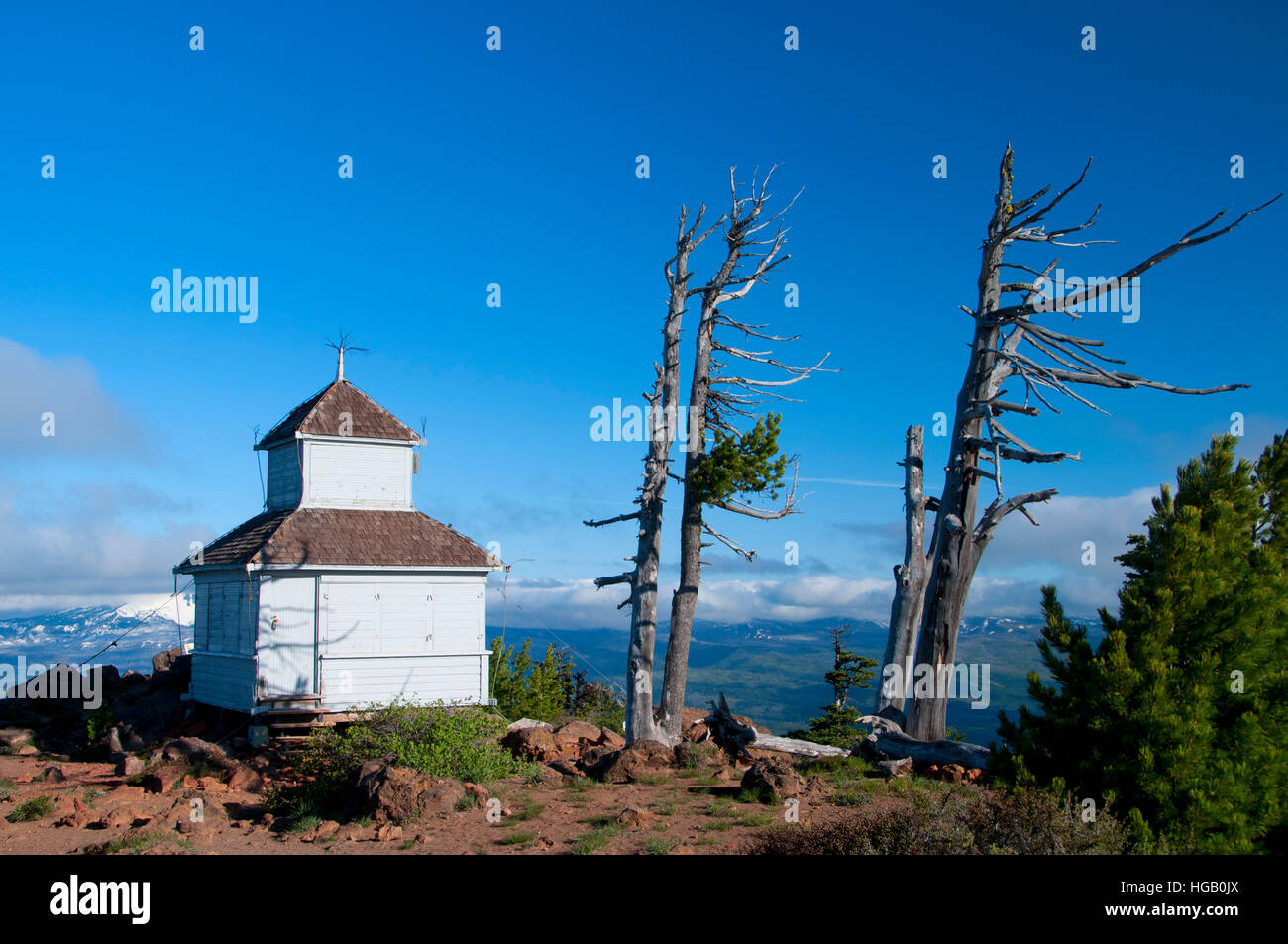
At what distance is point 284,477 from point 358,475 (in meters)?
2.15

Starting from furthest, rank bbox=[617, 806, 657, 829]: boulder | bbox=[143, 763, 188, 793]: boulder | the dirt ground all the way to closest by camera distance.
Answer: bbox=[143, 763, 188, 793]: boulder
bbox=[617, 806, 657, 829]: boulder
the dirt ground

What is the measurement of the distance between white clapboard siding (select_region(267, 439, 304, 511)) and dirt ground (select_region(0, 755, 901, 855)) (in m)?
10.3

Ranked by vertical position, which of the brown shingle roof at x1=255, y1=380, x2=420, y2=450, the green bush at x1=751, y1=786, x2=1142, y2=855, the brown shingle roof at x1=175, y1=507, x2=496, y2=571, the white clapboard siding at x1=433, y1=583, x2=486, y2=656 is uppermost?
the brown shingle roof at x1=255, y1=380, x2=420, y2=450

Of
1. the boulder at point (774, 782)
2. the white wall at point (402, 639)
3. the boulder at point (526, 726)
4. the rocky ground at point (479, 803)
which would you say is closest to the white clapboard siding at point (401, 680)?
the white wall at point (402, 639)

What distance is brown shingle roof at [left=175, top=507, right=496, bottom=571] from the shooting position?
74.5ft

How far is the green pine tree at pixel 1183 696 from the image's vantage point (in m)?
11.4

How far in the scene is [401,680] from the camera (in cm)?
2336

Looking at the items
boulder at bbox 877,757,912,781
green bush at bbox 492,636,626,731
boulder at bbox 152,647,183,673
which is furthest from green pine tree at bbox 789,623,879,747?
boulder at bbox 152,647,183,673

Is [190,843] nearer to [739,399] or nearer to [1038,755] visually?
[1038,755]

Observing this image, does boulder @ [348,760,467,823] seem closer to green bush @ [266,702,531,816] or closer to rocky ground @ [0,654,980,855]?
rocky ground @ [0,654,980,855]

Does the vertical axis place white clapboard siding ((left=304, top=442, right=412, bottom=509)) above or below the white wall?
above

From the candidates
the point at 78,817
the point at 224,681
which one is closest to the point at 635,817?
the point at 78,817

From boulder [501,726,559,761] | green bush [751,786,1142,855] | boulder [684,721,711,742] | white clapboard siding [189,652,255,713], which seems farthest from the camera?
white clapboard siding [189,652,255,713]
